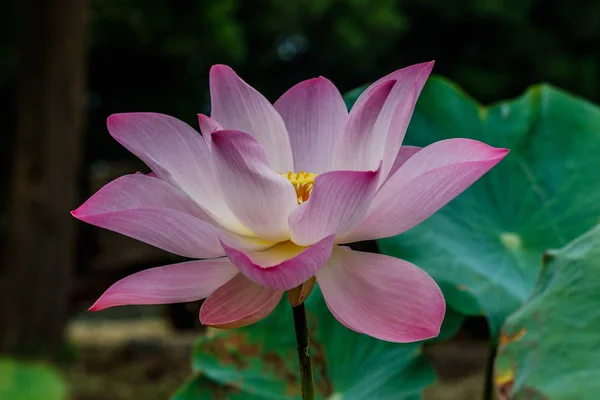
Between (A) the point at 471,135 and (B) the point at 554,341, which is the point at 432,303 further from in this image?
(A) the point at 471,135

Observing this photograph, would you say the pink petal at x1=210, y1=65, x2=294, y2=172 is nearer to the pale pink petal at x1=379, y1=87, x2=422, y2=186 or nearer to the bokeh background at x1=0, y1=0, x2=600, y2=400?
the pale pink petal at x1=379, y1=87, x2=422, y2=186

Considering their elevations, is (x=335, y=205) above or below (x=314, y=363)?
above

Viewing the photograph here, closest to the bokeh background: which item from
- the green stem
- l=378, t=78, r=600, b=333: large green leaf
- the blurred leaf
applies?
the blurred leaf

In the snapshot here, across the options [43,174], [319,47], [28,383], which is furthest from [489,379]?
[319,47]

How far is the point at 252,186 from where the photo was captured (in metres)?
0.24

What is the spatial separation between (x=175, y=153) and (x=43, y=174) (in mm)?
3629

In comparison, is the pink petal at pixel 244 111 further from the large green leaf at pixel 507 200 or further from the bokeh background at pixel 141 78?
the bokeh background at pixel 141 78

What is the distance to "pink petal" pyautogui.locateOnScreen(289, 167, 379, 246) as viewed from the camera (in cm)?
22

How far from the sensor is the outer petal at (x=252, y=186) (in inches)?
9.2

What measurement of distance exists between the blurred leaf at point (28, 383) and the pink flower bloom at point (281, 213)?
9.07ft

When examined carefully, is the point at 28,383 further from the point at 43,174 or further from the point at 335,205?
the point at 335,205

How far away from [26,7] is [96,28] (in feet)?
2.62

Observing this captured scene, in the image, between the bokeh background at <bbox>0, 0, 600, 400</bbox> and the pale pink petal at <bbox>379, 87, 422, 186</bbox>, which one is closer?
the pale pink petal at <bbox>379, 87, 422, 186</bbox>

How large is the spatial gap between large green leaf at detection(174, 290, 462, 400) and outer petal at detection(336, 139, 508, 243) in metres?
0.15
